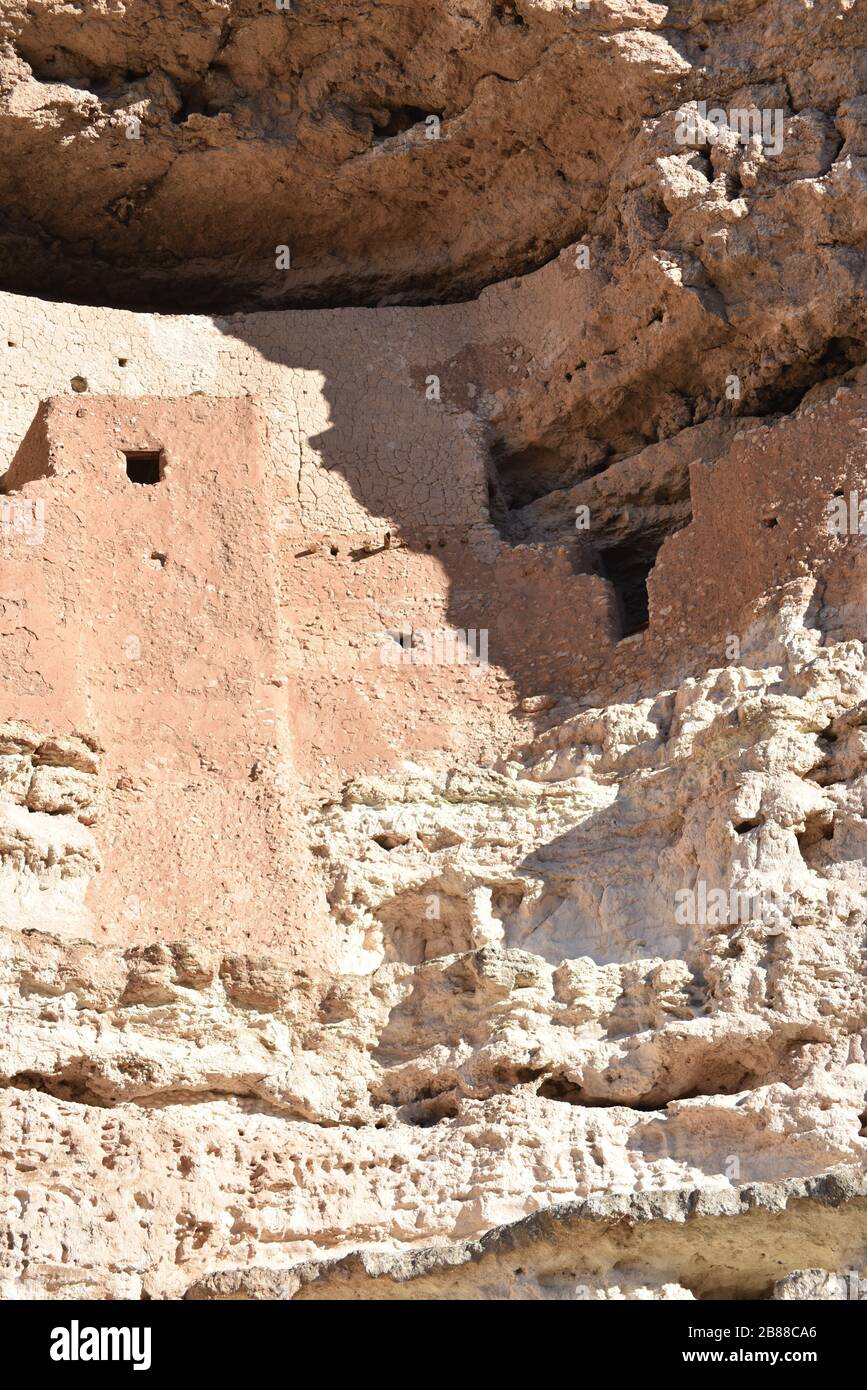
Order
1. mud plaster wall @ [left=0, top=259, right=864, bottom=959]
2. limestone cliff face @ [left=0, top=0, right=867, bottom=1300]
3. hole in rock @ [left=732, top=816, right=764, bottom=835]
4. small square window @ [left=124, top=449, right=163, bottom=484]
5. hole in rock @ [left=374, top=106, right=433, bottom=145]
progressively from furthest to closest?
hole in rock @ [left=374, top=106, right=433, bottom=145]
small square window @ [left=124, top=449, right=163, bottom=484]
mud plaster wall @ [left=0, top=259, right=864, bottom=959]
hole in rock @ [left=732, top=816, right=764, bottom=835]
limestone cliff face @ [left=0, top=0, right=867, bottom=1300]

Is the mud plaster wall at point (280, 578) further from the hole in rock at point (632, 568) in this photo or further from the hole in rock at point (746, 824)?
the hole in rock at point (746, 824)

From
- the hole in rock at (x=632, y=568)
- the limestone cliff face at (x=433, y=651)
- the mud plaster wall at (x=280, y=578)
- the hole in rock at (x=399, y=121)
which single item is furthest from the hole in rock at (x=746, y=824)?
the hole in rock at (x=399, y=121)

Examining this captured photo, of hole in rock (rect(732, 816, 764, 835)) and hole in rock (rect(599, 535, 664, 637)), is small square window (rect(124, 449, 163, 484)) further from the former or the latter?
hole in rock (rect(732, 816, 764, 835))

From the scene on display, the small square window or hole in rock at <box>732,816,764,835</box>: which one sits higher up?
the small square window

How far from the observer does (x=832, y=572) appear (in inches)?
579

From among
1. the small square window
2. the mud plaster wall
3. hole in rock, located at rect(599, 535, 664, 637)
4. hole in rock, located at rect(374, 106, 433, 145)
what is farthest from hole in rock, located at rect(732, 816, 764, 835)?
hole in rock, located at rect(374, 106, 433, 145)

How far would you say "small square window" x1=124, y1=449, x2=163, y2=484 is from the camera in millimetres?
15266

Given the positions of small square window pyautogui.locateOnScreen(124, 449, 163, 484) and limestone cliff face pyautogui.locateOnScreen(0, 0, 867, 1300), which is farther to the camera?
small square window pyautogui.locateOnScreen(124, 449, 163, 484)

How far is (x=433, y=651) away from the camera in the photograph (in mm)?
15531

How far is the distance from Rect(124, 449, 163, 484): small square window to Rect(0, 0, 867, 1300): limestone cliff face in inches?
1.1

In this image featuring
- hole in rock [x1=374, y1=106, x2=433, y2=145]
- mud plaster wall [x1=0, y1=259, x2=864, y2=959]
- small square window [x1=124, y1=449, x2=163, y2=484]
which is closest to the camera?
mud plaster wall [x1=0, y1=259, x2=864, y2=959]

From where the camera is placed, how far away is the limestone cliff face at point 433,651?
1241 centimetres

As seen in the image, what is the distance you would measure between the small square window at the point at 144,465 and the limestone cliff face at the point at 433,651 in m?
0.03

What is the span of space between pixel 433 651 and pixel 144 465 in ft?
6.72
